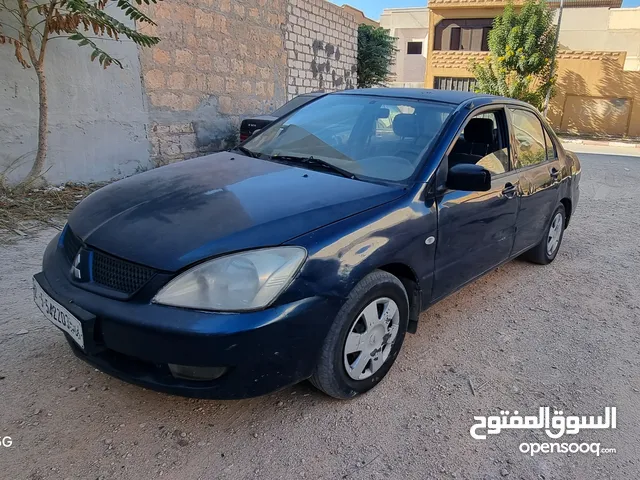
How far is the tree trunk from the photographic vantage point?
5426mm

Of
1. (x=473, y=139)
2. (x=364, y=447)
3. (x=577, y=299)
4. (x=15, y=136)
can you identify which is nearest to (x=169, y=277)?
(x=364, y=447)

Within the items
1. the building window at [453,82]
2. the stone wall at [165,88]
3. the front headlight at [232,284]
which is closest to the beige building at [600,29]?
the building window at [453,82]

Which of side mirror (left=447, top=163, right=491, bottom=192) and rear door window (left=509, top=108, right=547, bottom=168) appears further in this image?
rear door window (left=509, top=108, right=547, bottom=168)

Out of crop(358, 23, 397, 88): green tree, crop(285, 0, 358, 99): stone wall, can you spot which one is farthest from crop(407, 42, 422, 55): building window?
crop(285, 0, 358, 99): stone wall

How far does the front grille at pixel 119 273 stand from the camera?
2.02 m

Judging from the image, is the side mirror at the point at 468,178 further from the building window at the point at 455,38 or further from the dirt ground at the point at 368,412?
the building window at the point at 455,38

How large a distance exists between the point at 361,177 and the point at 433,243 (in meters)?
0.56

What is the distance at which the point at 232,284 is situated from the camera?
6.52 ft

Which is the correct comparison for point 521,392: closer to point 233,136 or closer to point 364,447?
point 364,447

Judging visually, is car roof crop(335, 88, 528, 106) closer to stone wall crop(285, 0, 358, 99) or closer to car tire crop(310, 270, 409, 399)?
car tire crop(310, 270, 409, 399)

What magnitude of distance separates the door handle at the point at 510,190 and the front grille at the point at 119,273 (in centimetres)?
250

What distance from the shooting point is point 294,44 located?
1023cm

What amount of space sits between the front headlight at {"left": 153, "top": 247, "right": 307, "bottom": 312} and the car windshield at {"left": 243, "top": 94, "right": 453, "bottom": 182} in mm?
995

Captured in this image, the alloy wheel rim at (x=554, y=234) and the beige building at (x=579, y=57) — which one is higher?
the beige building at (x=579, y=57)
